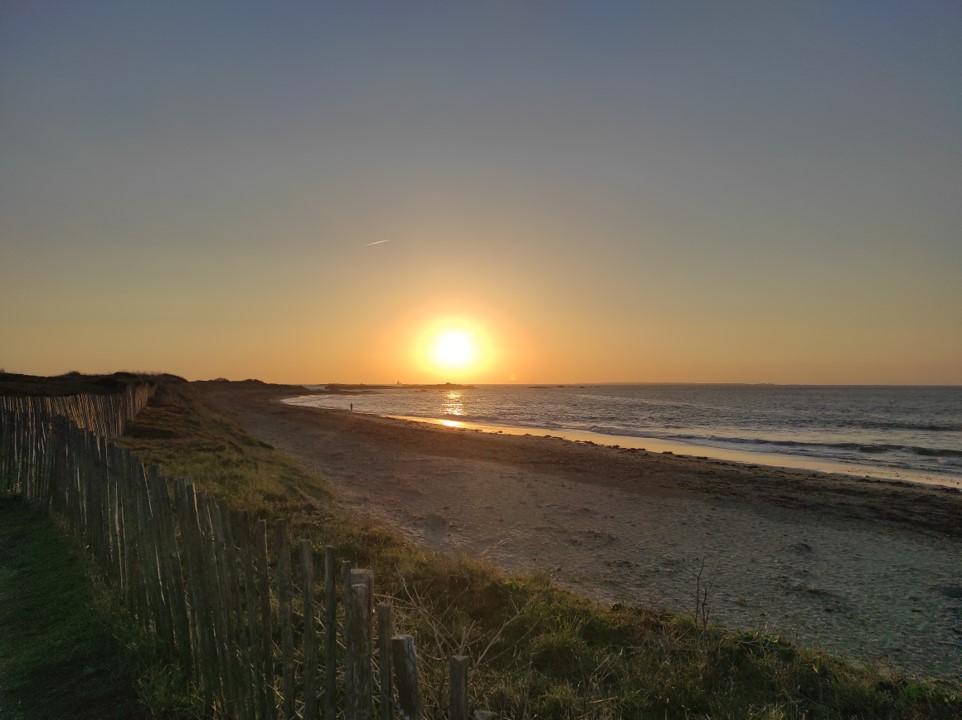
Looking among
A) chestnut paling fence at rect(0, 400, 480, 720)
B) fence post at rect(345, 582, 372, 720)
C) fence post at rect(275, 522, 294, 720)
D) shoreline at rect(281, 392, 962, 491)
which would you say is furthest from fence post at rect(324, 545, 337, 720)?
shoreline at rect(281, 392, 962, 491)

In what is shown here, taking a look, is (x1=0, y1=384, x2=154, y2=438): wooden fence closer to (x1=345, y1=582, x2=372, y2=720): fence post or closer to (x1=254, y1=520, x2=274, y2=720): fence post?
(x1=254, y1=520, x2=274, y2=720): fence post

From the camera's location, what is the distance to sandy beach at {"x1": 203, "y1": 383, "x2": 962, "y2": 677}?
7.99 m

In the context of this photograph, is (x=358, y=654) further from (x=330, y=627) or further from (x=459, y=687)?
(x=459, y=687)

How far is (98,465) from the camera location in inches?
253

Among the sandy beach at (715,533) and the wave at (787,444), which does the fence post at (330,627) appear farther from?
the wave at (787,444)

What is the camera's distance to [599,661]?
18.4 ft

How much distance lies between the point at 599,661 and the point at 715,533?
7906 mm

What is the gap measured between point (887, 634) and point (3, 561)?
36.0 feet

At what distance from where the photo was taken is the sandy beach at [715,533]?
7.99 meters

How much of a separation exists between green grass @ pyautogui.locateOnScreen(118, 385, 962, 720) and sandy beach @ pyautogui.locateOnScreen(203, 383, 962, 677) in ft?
4.90

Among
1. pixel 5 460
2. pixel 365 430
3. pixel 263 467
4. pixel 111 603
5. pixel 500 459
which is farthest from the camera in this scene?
pixel 365 430

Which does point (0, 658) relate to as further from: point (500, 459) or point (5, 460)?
point (500, 459)

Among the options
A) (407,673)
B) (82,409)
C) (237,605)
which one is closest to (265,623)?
(237,605)

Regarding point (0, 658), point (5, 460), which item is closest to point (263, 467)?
point (5, 460)
